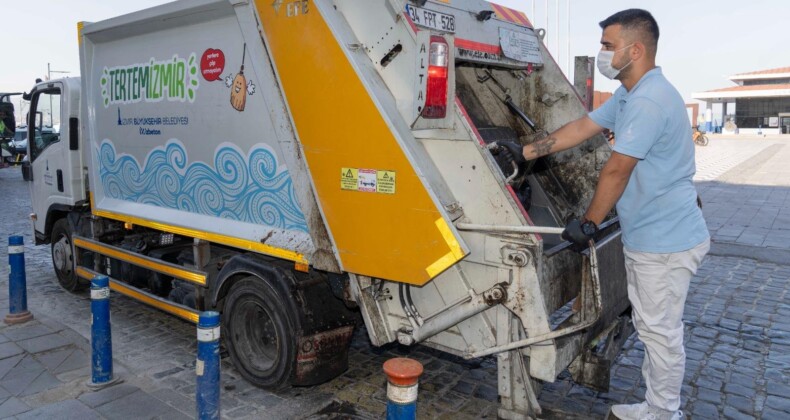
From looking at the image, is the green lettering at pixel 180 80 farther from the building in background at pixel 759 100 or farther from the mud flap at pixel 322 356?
the building in background at pixel 759 100

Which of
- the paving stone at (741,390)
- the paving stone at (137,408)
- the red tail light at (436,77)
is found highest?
the red tail light at (436,77)

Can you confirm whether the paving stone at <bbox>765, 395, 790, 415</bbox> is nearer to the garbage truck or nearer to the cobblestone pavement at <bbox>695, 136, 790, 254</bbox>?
the garbage truck

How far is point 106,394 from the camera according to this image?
4164mm

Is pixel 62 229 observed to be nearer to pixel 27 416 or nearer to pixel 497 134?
pixel 27 416

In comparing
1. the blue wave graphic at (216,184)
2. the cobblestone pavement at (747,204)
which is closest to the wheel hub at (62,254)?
the blue wave graphic at (216,184)

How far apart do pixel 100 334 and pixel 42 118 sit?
170 inches

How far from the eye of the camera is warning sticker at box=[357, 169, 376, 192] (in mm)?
3277

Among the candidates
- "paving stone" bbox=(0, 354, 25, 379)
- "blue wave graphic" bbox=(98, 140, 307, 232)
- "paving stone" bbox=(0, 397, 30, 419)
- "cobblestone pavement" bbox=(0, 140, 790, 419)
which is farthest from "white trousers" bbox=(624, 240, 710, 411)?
"paving stone" bbox=(0, 354, 25, 379)

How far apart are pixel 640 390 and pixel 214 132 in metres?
3.60

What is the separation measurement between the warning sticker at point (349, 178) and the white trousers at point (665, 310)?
162cm

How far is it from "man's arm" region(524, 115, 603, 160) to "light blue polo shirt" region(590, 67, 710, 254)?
0.31 m

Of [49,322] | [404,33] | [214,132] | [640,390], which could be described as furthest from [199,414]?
[49,322]

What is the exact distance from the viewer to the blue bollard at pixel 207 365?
3178mm

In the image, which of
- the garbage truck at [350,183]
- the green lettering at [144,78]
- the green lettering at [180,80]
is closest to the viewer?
the garbage truck at [350,183]
